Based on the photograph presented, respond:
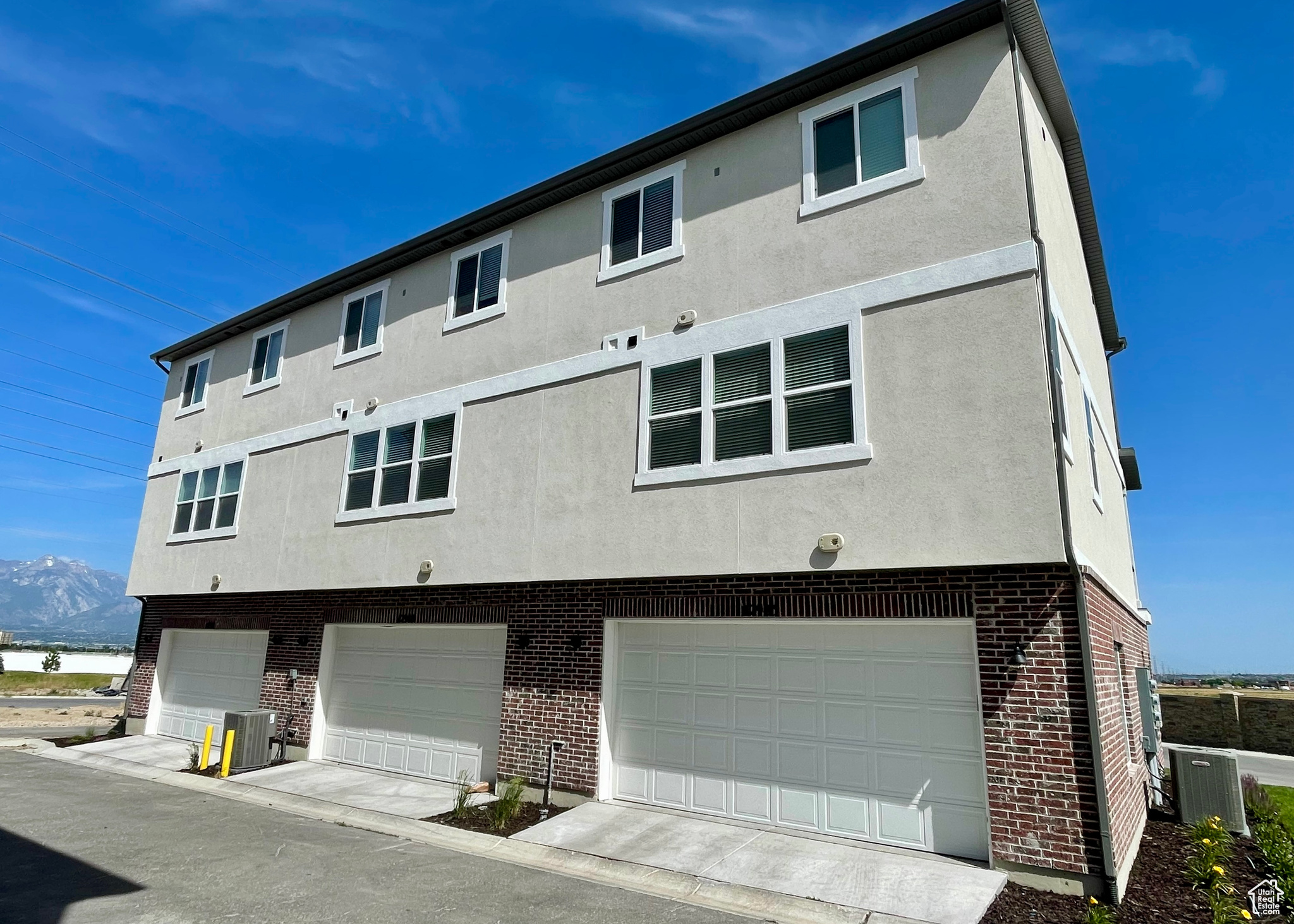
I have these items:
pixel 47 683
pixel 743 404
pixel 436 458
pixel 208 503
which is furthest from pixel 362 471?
pixel 47 683

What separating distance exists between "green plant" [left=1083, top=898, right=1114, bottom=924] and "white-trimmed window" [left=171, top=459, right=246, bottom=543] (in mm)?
15790

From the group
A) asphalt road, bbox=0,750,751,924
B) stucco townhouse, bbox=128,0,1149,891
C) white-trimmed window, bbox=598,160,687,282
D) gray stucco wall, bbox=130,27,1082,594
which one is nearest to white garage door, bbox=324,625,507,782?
stucco townhouse, bbox=128,0,1149,891

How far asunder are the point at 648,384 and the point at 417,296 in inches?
233

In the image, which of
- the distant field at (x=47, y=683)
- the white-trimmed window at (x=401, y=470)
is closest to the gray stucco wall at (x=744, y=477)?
the white-trimmed window at (x=401, y=470)

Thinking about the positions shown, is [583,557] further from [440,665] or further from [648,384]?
[440,665]

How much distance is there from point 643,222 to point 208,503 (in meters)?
12.0

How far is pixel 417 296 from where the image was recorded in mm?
14312

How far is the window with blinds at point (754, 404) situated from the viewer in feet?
30.1

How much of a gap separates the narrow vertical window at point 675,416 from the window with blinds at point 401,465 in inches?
159

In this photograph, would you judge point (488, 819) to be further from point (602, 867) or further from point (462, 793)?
point (602, 867)

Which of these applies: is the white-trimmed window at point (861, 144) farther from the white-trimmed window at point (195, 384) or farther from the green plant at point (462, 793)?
the white-trimmed window at point (195, 384)

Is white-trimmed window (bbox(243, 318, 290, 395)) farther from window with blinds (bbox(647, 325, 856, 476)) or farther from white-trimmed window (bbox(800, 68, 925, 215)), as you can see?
white-trimmed window (bbox(800, 68, 925, 215))

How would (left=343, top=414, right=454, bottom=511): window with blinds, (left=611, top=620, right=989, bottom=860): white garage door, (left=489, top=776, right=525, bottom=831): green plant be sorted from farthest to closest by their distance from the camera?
(left=343, top=414, right=454, bottom=511): window with blinds → (left=489, top=776, right=525, bottom=831): green plant → (left=611, top=620, right=989, bottom=860): white garage door

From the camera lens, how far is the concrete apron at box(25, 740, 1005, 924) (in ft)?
22.6
